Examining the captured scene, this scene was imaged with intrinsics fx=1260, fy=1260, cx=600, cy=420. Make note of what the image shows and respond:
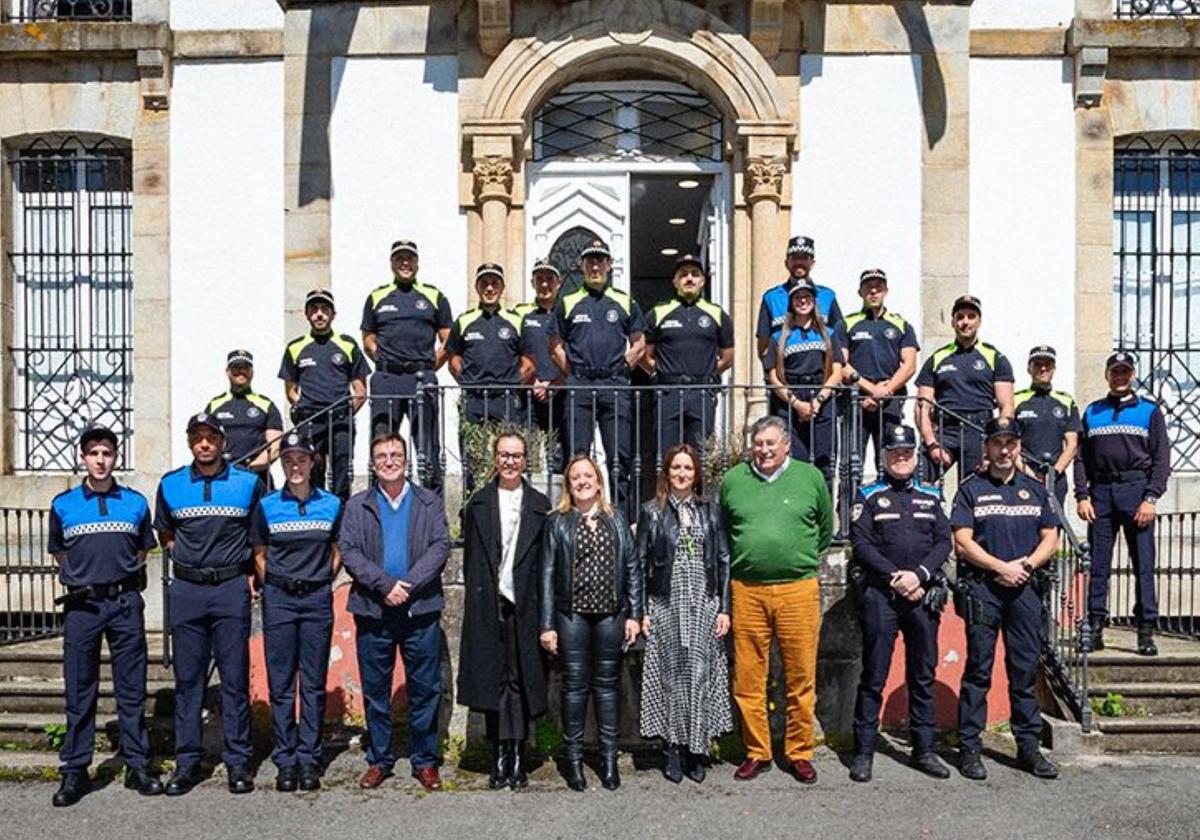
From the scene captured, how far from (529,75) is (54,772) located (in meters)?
5.87

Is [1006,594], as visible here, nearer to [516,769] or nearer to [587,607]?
[587,607]

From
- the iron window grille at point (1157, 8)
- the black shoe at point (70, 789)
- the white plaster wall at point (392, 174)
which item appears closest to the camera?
the black shoe at point (70, 789)

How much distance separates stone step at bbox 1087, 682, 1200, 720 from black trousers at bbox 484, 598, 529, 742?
328 cm

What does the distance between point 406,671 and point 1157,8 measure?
802 centimetres

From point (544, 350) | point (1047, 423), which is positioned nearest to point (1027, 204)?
point (1047, 423)

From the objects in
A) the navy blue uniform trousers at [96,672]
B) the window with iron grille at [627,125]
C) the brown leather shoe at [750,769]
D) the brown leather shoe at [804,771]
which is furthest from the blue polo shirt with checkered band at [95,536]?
the window with iron grille at [627,125]

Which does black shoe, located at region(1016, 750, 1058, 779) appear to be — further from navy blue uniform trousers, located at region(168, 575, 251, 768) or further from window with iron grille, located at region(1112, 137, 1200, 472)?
window with iron grille, located at region(1112, 137, 1200, 472)

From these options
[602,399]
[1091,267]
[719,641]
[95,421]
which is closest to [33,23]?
[95,421]

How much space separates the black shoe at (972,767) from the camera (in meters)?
6.37

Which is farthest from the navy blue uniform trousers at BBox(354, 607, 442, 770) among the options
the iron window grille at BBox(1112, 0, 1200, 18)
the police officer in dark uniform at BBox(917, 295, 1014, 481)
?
the iron window grille at BBox(1112, 0, 1200, 18)

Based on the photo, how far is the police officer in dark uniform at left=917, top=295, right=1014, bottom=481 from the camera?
7.74 m

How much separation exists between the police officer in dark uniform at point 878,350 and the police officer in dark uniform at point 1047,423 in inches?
30.4

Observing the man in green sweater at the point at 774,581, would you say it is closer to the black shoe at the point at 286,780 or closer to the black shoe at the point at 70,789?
the black shoe at the point at 286,780

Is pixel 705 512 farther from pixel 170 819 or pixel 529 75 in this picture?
pixel 529 75
